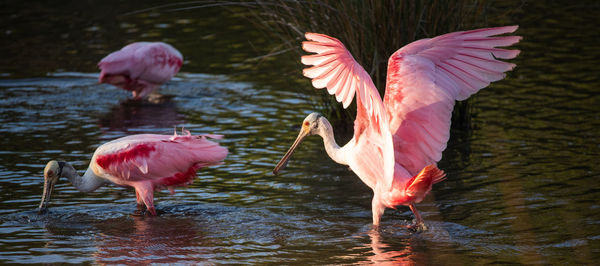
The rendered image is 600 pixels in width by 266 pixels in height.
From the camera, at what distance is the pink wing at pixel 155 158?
7258 millimetres

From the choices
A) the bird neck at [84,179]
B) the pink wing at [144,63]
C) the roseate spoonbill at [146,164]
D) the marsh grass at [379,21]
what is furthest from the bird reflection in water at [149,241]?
the pink wing at [144,63]

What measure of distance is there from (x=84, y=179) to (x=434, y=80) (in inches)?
121

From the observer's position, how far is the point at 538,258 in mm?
5680

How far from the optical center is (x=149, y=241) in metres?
6.50

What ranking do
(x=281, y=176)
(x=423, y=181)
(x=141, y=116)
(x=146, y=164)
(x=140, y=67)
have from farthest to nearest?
1. (x=140, y=67)
2. (x=141, y=116)
3. (x=281, y=176)
4. (x=146, y=164)
5. (x=423, y=181)

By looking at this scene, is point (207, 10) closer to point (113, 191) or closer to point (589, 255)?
point (113, 191)

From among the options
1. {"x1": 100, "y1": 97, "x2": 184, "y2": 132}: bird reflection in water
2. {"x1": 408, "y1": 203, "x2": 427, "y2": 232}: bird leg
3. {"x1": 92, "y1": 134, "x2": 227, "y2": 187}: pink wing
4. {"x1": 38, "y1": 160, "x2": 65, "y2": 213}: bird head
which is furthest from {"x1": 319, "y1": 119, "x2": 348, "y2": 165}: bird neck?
{"x1": 100, "y1": 97, "x2": 184, "y2": 132}: bird reflection in water

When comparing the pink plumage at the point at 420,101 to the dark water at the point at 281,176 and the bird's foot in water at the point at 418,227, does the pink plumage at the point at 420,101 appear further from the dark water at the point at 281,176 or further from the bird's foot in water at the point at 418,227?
the dark water at the point at 281,176

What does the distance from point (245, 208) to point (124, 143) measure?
1.14 meters

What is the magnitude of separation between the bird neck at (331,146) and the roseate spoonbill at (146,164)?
0.87 metres

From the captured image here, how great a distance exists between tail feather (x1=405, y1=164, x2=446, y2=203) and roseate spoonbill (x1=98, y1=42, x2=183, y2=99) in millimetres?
6198

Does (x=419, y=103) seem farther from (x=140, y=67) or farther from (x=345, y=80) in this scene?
(x=140, y=67)

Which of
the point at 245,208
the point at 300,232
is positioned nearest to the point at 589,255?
the point at 300,232

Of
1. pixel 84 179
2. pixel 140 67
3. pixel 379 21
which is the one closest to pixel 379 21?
pixel 379 21
